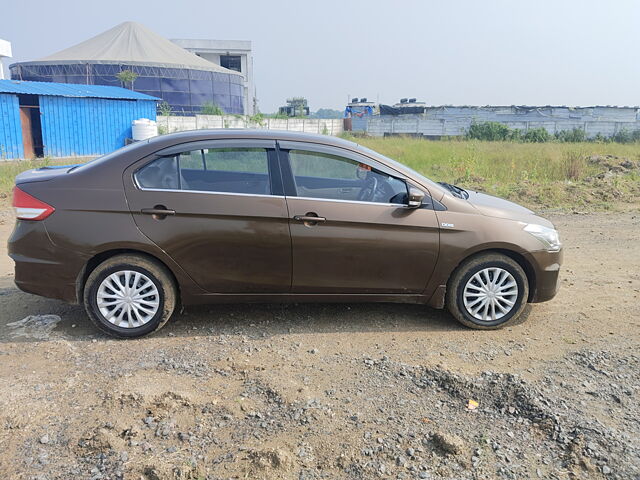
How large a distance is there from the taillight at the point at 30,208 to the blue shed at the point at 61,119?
20.2 meters

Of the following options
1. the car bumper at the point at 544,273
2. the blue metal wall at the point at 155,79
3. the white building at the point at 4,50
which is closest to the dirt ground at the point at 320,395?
the car bumper at the point at 544,273

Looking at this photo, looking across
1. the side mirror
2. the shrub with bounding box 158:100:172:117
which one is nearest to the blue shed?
the shrub with bounding box 158:100:172:117

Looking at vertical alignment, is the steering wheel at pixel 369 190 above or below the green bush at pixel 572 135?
below

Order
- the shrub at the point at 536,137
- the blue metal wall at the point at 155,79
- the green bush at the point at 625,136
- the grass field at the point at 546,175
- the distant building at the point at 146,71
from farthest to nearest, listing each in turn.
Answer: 1. the distant building at the point at 146,71
2. the blue metal wall at the point at 155,79
3. the green bush at the point at 625,136
4. the shrub at the point at 536,137
5. the grass field at the point at 546,175

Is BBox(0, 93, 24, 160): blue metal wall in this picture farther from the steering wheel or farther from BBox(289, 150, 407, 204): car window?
the steering wheel

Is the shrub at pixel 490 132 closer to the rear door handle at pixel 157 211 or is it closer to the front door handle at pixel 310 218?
the front door handle at pixel 310 218

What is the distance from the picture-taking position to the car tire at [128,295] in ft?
14.7

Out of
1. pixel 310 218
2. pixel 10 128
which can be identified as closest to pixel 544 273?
pixel 310 218

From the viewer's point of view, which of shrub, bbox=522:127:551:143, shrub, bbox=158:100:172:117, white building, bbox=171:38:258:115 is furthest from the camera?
white building, bbox=171:38:258:115

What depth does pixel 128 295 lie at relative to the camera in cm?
→ 450

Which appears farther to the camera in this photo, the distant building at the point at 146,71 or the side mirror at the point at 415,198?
the distant building at the point at 146,71

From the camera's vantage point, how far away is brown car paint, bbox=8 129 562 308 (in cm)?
444

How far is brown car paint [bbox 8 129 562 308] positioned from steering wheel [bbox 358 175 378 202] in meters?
0.11

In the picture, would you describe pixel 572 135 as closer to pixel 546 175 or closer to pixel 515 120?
pixel 515 120
